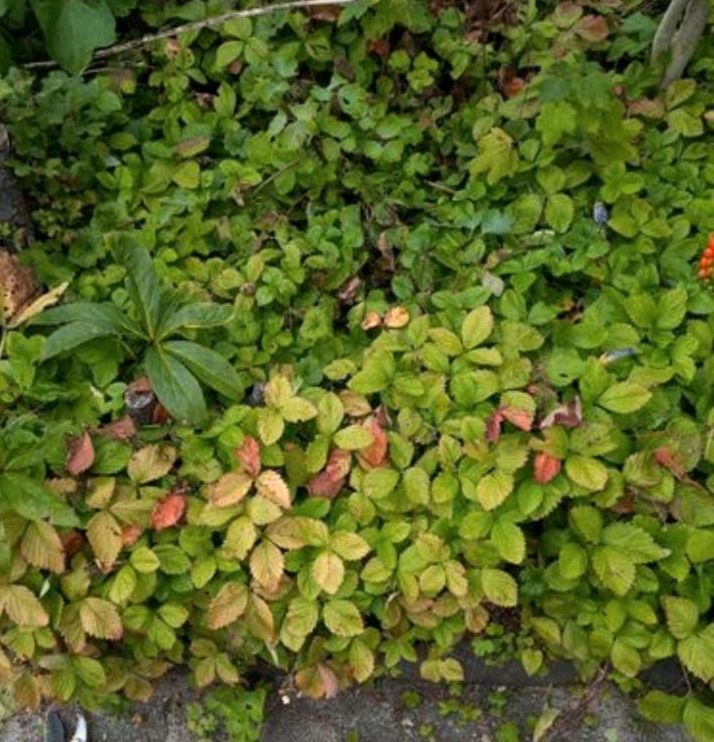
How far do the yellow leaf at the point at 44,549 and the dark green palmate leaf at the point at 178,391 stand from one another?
0.41 m

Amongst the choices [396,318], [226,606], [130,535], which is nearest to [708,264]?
[396,318]

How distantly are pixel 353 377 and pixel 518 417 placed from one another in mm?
443

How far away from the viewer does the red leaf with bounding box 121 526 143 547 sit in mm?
2393

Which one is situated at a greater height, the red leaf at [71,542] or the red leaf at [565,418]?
the red leaf at [565,418]

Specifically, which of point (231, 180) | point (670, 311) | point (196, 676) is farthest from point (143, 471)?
point (670, 311)

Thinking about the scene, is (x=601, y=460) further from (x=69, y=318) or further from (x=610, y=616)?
(x=69, y=318)

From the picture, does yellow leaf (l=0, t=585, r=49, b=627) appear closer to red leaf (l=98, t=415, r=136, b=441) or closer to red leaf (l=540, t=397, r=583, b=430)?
red leaf (l=98, t=415, r=136, b=441)

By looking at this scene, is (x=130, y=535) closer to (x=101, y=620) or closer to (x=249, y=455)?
(x=101, y=620)

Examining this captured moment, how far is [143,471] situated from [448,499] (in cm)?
76

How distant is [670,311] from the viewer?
→ 8.46 feet

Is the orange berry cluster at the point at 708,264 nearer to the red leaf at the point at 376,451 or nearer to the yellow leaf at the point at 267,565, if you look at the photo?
the red leaf at the point at 376,451

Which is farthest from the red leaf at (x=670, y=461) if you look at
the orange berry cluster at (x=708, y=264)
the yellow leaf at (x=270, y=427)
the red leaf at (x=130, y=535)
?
the red leaf at (x=130, y=535)

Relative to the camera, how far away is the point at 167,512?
7.88ft

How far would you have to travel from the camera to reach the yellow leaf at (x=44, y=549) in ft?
7.58
